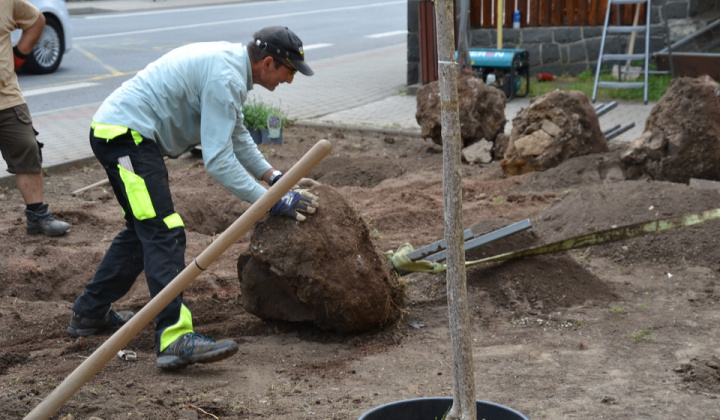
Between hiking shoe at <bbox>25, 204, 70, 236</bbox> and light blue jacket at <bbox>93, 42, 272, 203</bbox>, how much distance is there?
2.42 m

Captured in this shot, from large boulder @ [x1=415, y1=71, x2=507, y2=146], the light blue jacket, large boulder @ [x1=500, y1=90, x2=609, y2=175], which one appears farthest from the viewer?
large boulder @ [x1=415, y1=71, x2=507, y2=146]

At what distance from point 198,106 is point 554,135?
15.2 feet

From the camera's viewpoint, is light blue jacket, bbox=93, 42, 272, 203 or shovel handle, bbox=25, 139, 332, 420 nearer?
shovel handle, bbox=25, 139, 332, 420

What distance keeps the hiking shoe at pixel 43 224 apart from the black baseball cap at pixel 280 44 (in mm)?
3077

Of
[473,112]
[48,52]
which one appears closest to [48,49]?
[48,52]

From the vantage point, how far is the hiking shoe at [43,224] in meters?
6.24

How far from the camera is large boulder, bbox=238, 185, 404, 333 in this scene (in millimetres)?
4148

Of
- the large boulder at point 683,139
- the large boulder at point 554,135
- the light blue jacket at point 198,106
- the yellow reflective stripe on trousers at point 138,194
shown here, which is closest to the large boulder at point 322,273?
the light blue jacket at point 198,106

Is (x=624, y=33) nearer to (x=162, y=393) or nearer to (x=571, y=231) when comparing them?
(x=571, y=231)

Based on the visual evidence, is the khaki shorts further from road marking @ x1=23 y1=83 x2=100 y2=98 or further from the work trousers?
road marking @ x1=23 y1=83 x2=100 y2=98

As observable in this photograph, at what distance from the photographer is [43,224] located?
20.5 feet

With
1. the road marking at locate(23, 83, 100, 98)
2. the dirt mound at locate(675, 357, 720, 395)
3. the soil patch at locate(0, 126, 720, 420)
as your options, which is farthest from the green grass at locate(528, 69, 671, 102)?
the dirt mound at locate(675, 357, 720, 395)

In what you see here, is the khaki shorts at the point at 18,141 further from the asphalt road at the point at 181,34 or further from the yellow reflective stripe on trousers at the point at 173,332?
the asphalt road at the point at 181,34

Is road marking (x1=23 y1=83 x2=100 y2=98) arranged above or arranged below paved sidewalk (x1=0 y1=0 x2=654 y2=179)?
above
